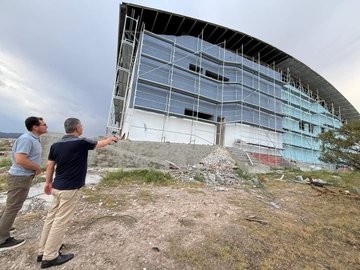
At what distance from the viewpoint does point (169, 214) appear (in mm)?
4070

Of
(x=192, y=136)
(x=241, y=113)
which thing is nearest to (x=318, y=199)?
(x=192, y=136)

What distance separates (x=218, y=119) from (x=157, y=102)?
6286mm

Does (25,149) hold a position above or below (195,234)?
above

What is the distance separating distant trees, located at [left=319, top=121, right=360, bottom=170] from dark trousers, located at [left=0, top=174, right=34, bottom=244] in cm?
851

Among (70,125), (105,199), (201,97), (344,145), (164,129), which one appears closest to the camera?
(70,125)

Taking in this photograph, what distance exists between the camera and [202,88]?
1828 cm

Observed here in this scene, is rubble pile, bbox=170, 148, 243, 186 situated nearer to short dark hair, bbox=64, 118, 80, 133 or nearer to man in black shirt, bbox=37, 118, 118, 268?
man in black shirt, bbox=37, 118, 118, 268

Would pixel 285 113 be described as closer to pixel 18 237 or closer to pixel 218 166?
pixel 218 166

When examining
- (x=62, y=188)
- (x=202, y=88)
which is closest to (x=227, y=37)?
(x=202, y=88)

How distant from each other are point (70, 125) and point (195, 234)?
251 cm

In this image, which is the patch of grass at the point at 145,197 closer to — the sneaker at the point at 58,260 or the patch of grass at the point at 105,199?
the patch of grass at the point at 105,199

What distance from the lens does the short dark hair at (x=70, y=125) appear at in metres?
2.53

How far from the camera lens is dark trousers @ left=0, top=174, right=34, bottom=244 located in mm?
2660

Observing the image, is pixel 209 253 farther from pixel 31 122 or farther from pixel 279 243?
pixel 31 122
